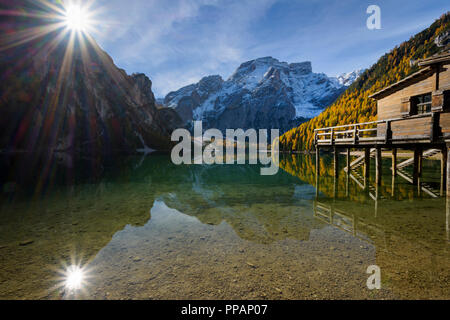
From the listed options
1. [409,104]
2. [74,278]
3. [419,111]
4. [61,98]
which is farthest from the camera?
[61,98]

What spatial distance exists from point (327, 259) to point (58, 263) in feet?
23.4

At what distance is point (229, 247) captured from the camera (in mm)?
6648

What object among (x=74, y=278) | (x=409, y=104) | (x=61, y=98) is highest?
(x=61, y=98)

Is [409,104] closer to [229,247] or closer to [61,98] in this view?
[229,247]

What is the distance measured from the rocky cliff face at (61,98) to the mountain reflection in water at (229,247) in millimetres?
74395

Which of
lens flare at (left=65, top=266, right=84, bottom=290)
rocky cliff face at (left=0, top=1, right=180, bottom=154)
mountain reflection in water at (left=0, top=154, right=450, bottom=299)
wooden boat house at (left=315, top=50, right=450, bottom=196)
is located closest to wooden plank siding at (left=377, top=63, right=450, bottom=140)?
wooden boat house at (left=315, top=50, right=450, bottom=196)

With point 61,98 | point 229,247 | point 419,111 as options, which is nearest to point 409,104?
point 419,111

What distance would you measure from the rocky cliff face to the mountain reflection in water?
74395 mm

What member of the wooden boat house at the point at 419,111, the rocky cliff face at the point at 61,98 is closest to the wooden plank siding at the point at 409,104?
the wooden boat house at the point at 419,111

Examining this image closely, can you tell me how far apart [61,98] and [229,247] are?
10009 centimetres

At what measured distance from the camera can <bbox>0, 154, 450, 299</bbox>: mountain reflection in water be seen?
462cm

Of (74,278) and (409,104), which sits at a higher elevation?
(409,104)

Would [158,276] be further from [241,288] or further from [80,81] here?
[80,81]

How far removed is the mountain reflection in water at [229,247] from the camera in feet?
15.2
